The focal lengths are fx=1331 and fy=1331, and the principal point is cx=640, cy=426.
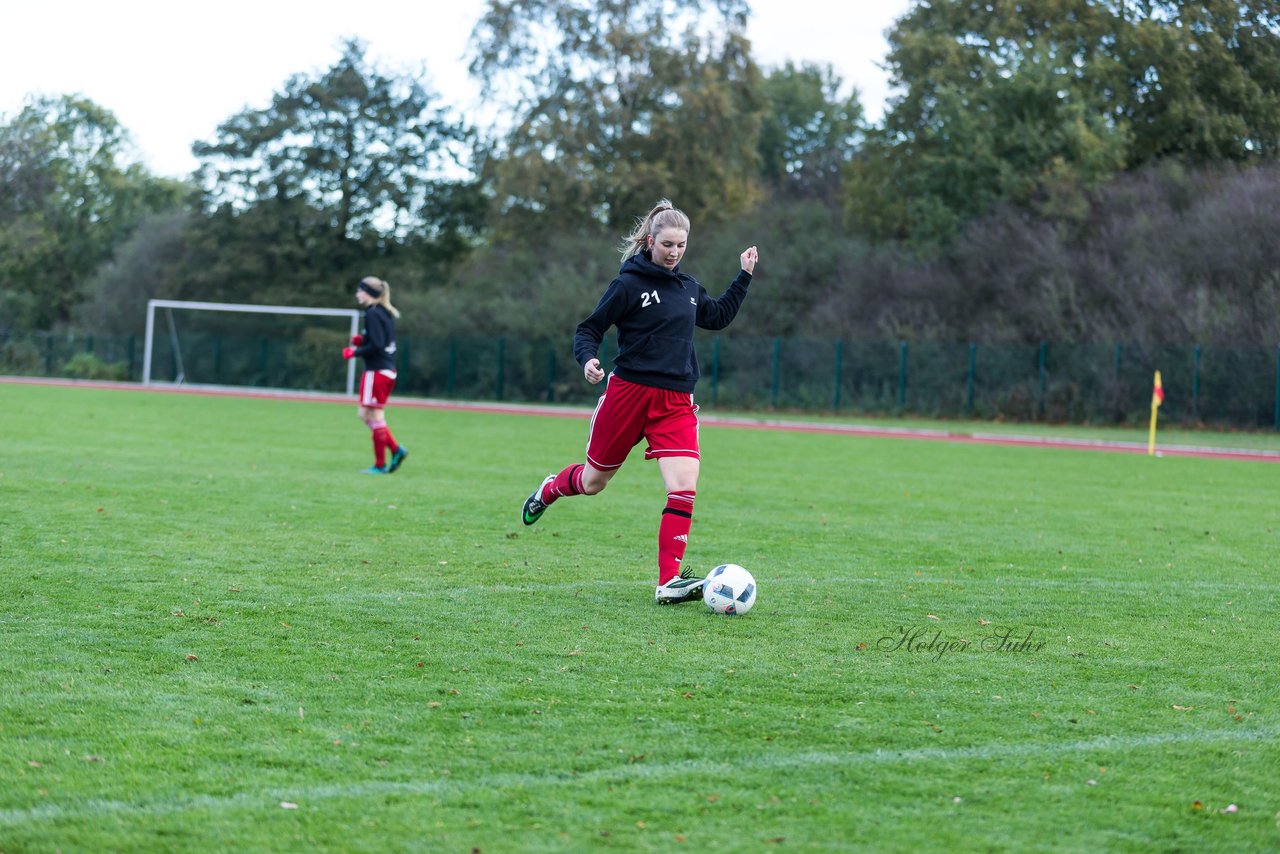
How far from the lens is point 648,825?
347cm

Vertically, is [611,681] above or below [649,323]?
below

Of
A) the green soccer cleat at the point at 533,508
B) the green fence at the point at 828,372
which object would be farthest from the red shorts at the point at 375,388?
the green fence at the point at 828,372

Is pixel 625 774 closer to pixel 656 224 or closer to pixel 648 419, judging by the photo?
pixel 648 419

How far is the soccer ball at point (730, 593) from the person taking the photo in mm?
6371

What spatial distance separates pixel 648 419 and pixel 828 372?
102 feet

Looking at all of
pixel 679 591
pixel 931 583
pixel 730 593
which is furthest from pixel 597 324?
pixel 931 583

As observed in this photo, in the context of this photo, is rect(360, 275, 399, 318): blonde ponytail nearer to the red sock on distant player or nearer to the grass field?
the red sock on distant player

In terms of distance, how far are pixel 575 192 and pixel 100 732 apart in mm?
42729

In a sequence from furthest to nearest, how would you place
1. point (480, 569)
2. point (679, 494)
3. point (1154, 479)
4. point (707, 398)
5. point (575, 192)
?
point (575, 192) → point (707, 398) → point (1154, 479) → point (480, 569) → point (679, 494)

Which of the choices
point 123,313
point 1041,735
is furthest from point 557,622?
point 123,313

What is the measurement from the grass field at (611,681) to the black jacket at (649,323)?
3.84 feet

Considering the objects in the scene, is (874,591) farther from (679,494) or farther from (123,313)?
(123,313)

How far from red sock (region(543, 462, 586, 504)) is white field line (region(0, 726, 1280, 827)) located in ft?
11.8

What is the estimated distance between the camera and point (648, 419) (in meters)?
7.09
